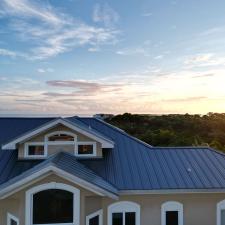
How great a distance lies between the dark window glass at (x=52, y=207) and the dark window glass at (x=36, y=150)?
342 centimetres

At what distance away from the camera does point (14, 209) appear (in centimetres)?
1395

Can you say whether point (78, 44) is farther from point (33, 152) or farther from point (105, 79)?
point (33, 152)

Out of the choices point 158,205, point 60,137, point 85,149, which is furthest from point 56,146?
point 158,205

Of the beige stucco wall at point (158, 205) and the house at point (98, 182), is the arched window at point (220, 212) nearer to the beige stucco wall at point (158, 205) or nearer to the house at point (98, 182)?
the house at point (98, 182)

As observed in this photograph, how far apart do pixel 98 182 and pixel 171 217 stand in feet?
15.2

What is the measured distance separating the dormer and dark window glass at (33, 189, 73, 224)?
10.9 feet

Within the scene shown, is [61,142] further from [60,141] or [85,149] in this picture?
[85,149]

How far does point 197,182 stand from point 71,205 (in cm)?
661

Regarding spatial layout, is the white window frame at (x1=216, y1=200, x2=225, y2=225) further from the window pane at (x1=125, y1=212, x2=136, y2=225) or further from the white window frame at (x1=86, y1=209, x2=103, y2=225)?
the white window frame at (x1=86, y1=209, x2=103, y2=225)

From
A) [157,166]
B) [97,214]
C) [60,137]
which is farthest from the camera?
[157,166]

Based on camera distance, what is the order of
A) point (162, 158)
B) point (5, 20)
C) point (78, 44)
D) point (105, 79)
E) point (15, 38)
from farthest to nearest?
point (105, 79) → point (78, 44) → point (15, 38) → point (5, 20) → point (162, 158)

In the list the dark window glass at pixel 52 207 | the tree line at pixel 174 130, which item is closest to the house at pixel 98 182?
the dark window glass at pixel 52 207

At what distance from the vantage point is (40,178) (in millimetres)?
12953

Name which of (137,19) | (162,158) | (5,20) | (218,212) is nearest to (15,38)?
(5,20)
